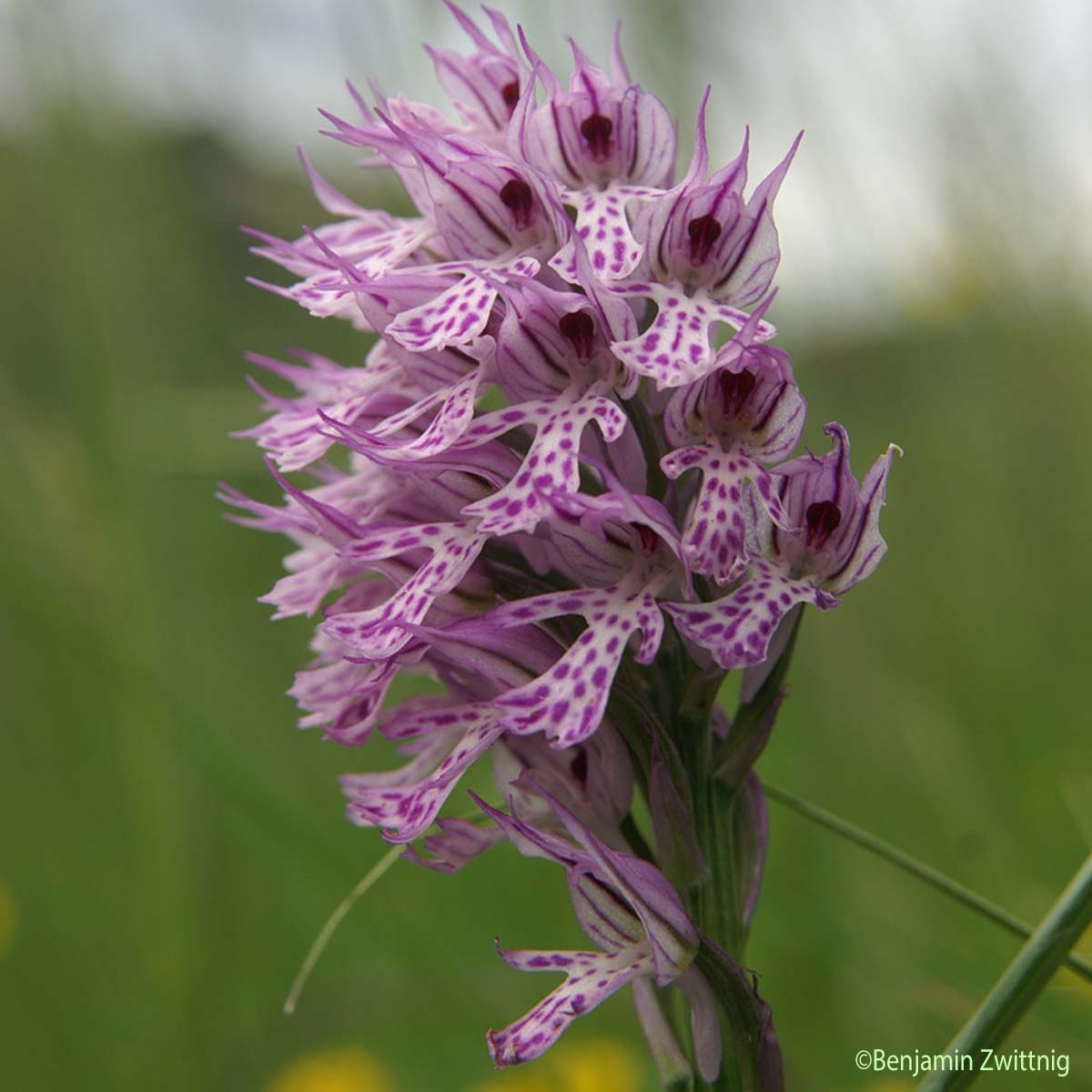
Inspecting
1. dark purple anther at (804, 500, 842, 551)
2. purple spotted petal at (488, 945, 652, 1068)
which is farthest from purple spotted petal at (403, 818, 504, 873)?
dark purple anther at (804, 500, 842, 551)

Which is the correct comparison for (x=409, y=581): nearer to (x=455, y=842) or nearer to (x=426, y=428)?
(x=426, y=428)

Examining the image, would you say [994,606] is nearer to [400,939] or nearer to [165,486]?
[400,939]

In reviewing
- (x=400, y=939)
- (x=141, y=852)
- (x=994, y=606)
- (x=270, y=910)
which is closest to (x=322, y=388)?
(x=400, y=939)

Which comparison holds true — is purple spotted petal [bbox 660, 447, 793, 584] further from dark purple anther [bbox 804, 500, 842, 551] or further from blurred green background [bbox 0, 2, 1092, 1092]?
blurred green background [bbox 0, 2, 1092, 1092]

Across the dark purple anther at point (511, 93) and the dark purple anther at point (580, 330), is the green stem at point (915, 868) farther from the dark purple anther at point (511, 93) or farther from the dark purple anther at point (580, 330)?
the dark purple anther at point (511, 93)

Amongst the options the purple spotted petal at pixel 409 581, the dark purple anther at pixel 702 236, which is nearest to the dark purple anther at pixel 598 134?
the dark purple anther at pixel 702 236

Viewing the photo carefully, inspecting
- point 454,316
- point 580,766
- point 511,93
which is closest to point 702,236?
point 454,316
